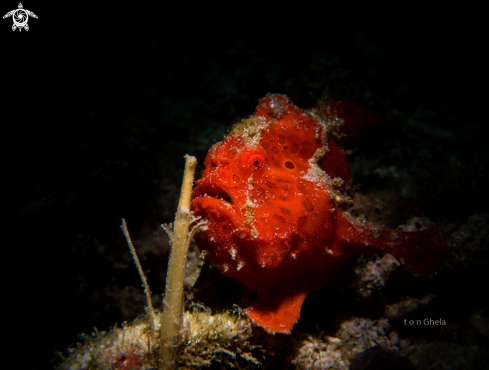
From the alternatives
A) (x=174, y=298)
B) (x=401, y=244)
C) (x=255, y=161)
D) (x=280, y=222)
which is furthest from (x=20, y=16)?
(x=401, y=244)

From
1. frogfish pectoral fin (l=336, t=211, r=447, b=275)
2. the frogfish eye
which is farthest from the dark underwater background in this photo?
the frogfish eye

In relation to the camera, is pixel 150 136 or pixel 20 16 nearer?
pixel 150 136

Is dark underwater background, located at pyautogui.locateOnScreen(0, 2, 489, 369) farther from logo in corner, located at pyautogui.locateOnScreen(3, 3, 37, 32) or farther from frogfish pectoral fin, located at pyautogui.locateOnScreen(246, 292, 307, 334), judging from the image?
frogfish pectoral fin, located at pyautogui.locateOnScreen(246, 292, 307, 334)

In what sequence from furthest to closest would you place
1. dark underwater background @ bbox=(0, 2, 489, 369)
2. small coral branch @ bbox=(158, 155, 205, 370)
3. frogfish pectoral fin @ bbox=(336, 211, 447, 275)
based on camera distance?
dark underwater background @ bbox=(0, 2, 489, 369) < frogfish pectoral fin @ bbox=(336, 211, 447, 275) < small coral branch @ bbox=(158, 155, 205, 370)

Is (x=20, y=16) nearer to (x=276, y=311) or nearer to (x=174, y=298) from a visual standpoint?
(x=174, y=298)

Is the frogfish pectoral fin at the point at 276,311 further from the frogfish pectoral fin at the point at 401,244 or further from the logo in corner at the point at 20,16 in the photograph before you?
the logo in corner at the point at 20,16

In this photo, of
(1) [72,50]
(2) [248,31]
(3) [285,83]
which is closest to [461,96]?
(3) [285,83]
